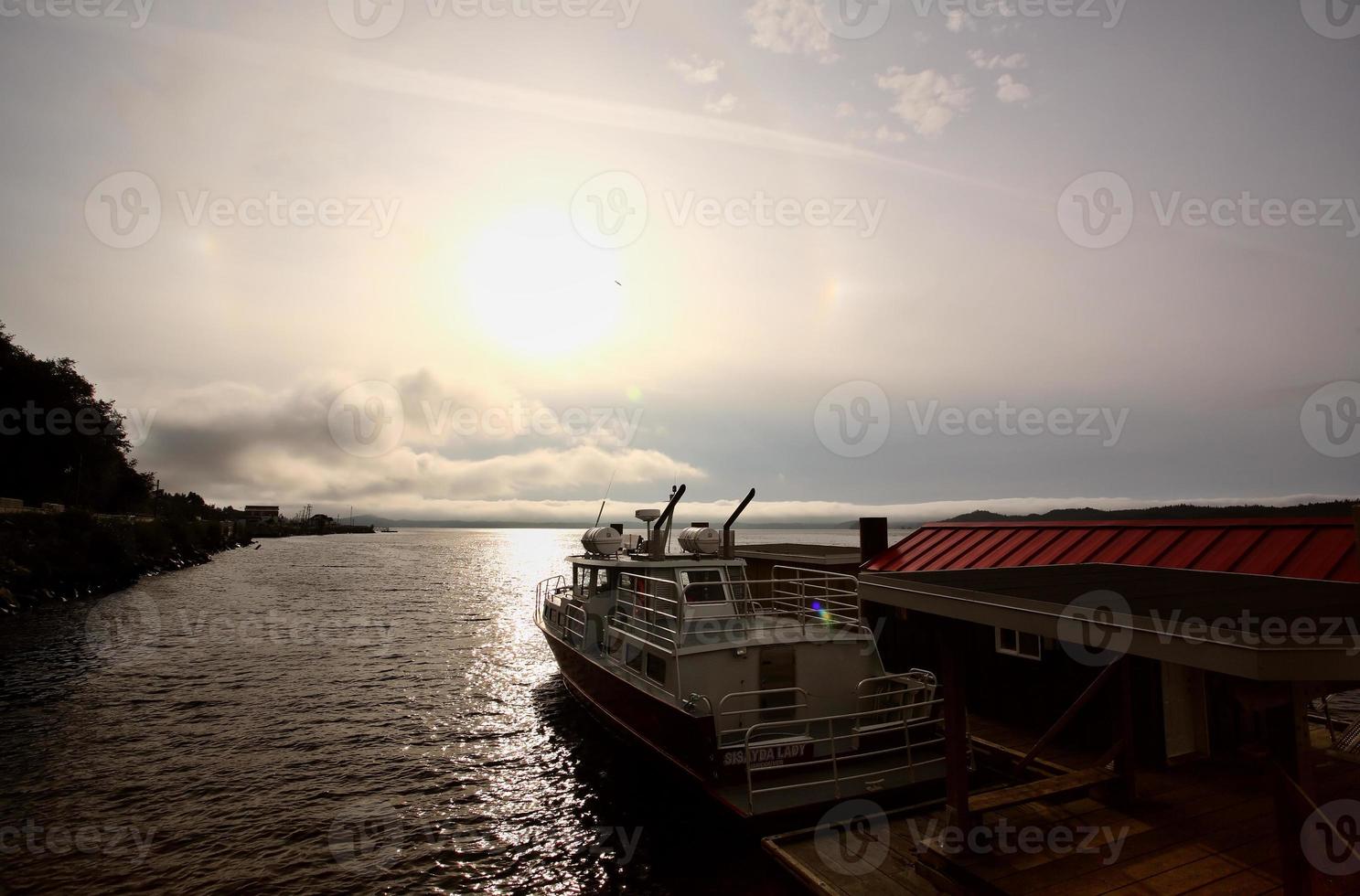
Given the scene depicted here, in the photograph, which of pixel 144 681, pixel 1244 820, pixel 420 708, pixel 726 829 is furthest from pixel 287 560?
pixel 1244 820

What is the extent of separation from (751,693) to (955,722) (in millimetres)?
3364

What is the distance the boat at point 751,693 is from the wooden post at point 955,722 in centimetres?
223

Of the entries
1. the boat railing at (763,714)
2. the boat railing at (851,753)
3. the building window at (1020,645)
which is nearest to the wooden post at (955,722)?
the boat railing at (851,753)

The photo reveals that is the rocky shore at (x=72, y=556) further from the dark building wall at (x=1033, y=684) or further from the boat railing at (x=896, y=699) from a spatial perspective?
the dark building wall at (x=1033, y=684)

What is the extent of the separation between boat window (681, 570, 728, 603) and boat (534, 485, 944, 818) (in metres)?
Answer: 0.02

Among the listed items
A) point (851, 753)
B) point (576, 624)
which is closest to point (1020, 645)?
point (851, 753)

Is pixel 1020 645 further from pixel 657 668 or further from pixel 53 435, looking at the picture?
pixel 53 435

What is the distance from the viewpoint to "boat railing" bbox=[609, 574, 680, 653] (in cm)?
1285

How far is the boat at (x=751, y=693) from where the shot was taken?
34.8 feet

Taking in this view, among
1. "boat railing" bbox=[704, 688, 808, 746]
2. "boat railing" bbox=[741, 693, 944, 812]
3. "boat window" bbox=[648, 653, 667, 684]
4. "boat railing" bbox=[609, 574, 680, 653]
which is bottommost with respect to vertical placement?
"boat railing" bbox=[741, 693, 944, 812]

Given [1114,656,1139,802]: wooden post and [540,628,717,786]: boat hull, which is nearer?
[1114,656,1139,802]: wooden post

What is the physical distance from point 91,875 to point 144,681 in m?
15.6

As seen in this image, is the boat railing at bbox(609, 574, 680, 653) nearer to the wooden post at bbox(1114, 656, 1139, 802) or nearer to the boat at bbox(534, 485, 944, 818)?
the boat at bbox(534, 485, 944, 818)

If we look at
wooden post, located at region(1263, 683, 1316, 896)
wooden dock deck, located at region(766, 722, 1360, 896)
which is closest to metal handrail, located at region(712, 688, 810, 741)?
wooden dock deck, located at region(766, 722, 1360, 896)
